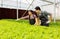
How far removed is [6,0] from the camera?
15977 millimetres

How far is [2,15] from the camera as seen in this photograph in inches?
587

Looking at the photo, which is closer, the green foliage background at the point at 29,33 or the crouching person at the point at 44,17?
the green foliage background at the point at 29,33

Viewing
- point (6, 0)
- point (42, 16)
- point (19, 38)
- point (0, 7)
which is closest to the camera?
point (19, 38)

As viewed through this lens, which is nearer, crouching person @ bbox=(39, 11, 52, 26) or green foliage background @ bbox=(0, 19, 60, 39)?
green foliage background @ bbox=(0, 19, 60, 39)

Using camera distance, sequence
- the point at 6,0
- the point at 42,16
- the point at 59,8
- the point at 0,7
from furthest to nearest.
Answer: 1. the point at 59,8
2. the point at 6,0
3. the point at 0,7
4. the point at 42,16

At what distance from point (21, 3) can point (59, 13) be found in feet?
10.9

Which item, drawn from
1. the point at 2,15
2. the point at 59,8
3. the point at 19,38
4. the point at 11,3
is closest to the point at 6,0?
the point at 11,3

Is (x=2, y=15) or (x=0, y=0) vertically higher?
(x=0, y=0)

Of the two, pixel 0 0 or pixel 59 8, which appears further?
pixel 59 8

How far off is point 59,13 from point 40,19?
11597 mm

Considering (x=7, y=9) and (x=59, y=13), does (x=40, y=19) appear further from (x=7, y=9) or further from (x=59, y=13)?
(x=59, y=13)

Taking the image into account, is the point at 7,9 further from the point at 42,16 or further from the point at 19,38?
the point at 19,38

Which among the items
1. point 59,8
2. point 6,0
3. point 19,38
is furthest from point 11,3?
point 19,38

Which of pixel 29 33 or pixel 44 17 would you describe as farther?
pixel 44 17
